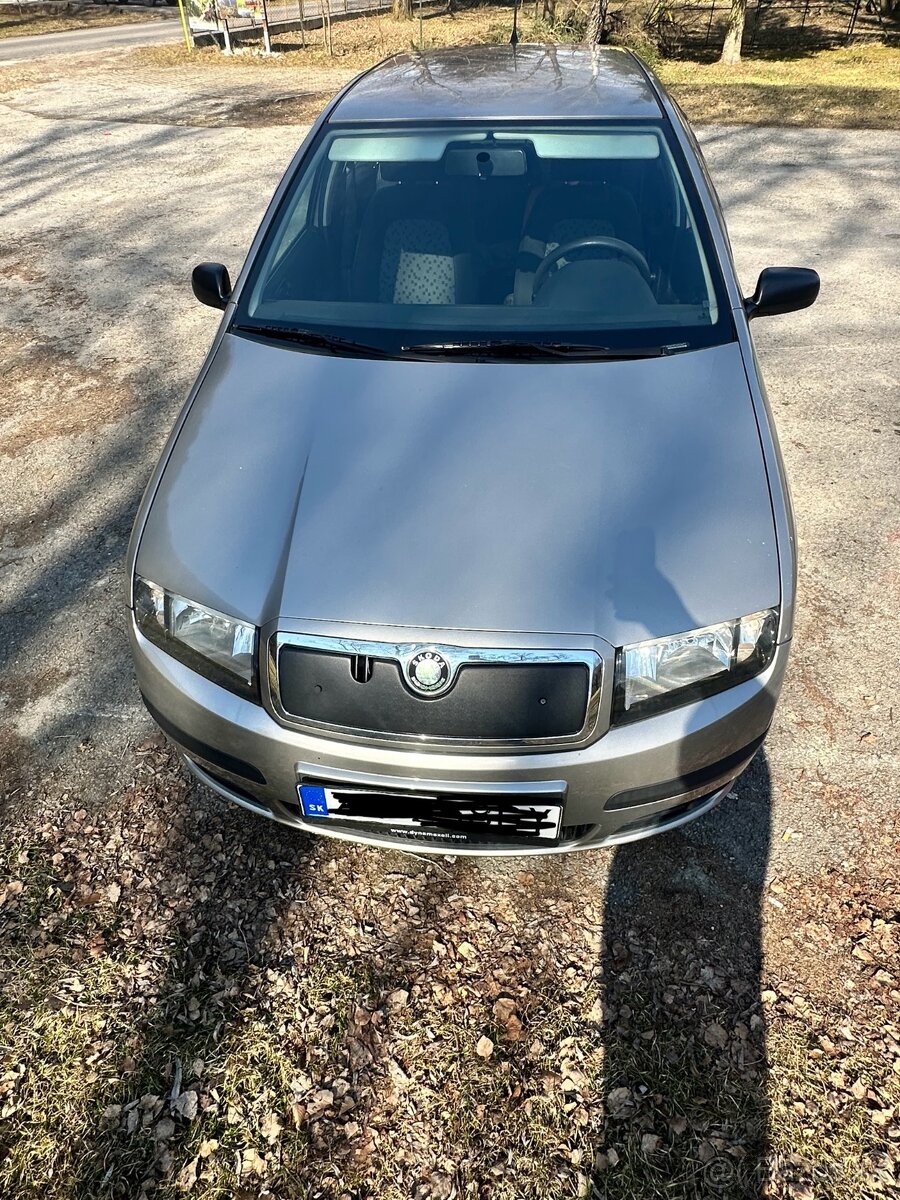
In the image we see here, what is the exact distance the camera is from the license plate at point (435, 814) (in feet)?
5.98

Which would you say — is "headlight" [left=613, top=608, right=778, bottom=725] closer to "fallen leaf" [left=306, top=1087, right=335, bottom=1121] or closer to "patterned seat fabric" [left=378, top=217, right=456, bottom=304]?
"fallen leaf" [left=306, top=1087, right=335, bottom=1121]

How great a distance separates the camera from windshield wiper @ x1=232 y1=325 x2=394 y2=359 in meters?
2.44

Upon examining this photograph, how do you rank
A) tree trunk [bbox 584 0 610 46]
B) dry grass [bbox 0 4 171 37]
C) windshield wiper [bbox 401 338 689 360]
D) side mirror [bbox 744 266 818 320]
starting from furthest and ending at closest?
dry grass [bbox 0 4 171 37] → tree trunk [bbox 584 0 610 46] → side mirror [bbox 744 266 818 320] → windshield wiper [bbox 401 338 689 360]

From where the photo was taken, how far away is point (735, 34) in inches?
597

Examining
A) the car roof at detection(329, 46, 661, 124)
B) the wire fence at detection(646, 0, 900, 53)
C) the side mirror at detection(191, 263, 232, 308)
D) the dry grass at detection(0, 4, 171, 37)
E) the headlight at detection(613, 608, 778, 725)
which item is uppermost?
the car roof at detection(329, 46, 661, 124)

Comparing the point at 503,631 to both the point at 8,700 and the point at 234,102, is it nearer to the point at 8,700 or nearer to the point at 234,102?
the point at 8,700

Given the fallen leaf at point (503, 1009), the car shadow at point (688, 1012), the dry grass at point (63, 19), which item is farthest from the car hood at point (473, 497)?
Result: the dry grass at point (63, 19)

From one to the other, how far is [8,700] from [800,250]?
21.9ft

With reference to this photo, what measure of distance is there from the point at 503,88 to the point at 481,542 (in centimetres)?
230

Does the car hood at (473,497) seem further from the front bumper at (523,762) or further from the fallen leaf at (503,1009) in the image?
the fallen leaf at (503,1009)

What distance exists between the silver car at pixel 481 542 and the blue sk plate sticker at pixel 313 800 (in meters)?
0.02

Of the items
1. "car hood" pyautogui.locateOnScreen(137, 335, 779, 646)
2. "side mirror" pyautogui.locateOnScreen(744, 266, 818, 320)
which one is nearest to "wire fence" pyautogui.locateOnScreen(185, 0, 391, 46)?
"side mirror" pyautogui.locateOnScreen(744, 266, 818, 320)

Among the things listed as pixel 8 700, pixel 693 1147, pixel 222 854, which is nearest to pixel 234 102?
pixel 8 700

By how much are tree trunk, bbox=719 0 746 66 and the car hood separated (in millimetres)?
16688
